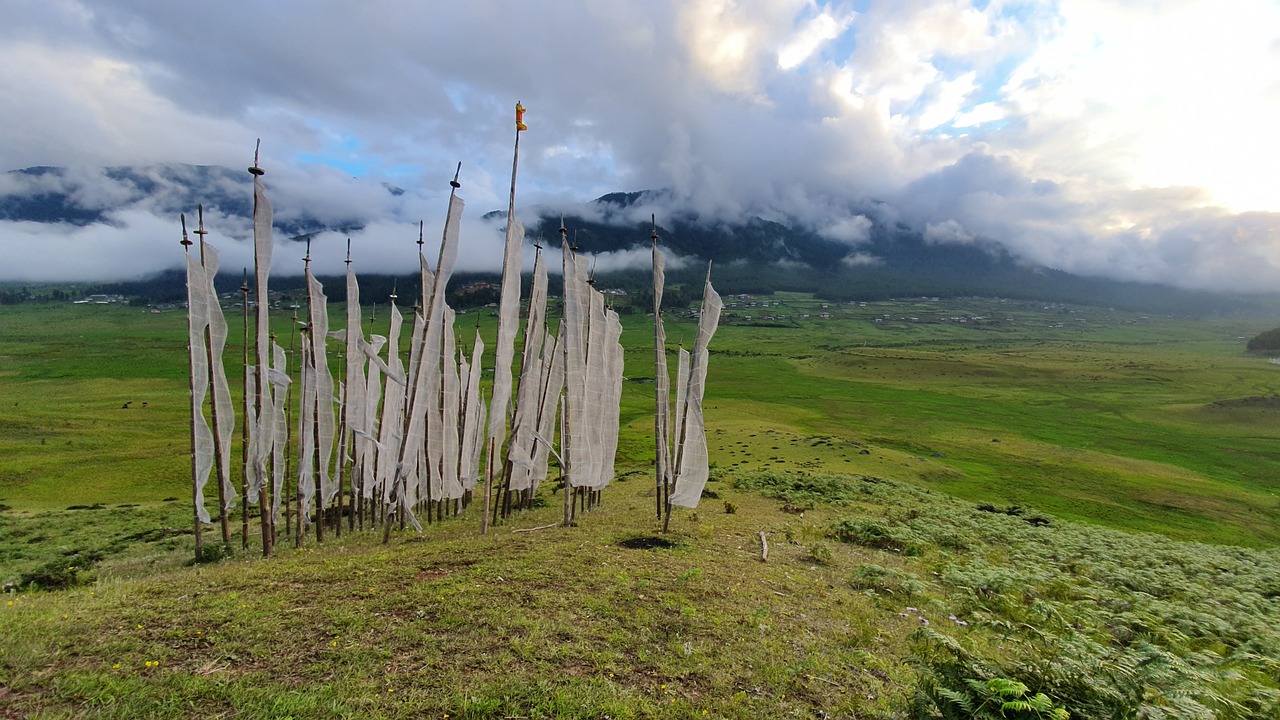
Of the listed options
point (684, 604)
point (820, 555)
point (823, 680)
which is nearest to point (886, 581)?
point (820, 555)

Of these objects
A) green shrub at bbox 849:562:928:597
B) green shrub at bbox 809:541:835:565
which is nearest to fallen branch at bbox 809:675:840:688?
green shrub at bbox 849:562:928:597

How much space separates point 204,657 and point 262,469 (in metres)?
11.7

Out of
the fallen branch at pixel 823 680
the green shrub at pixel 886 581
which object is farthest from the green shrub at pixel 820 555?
the fallen branch at pixel 823 680

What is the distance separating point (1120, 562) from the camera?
19516mm

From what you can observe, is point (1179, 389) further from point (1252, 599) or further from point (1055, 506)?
point (1252, 599)

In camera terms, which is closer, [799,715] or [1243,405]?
[799,715]

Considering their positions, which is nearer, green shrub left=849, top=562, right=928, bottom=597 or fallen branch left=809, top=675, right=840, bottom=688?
fallen branch left=809, top=675, right=840, bottom=688

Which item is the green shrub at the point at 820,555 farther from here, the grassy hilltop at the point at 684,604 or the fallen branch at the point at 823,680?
the fallen branch at the point at 823,680

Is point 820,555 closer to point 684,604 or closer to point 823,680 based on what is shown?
point 684,604

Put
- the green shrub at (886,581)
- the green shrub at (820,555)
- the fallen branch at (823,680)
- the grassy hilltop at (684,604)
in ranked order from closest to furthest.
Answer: the grassy hilltop at (684,604), the fallen branch at (823,680), the green shrub at (886,581), the green shrub at (820,555)

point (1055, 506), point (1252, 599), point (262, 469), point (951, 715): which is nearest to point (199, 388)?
point (262, 469)

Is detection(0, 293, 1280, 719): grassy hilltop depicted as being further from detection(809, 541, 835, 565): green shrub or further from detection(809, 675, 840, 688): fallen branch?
detection(809, 541, 835, 565): green shrub

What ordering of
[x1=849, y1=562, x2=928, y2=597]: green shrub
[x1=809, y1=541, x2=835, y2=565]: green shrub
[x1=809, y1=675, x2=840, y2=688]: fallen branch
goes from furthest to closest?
1. [x1=809, y1=541, x2=835, y2=565]: green shrub
2. [x1=849, y1=562, x2=928, y2=597]: green shrub
3. [x1=809, y1=675, x2=840, y2=688]: fallen branch

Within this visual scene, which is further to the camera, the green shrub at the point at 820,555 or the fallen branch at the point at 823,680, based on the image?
the green shrub at the point at 820,555
